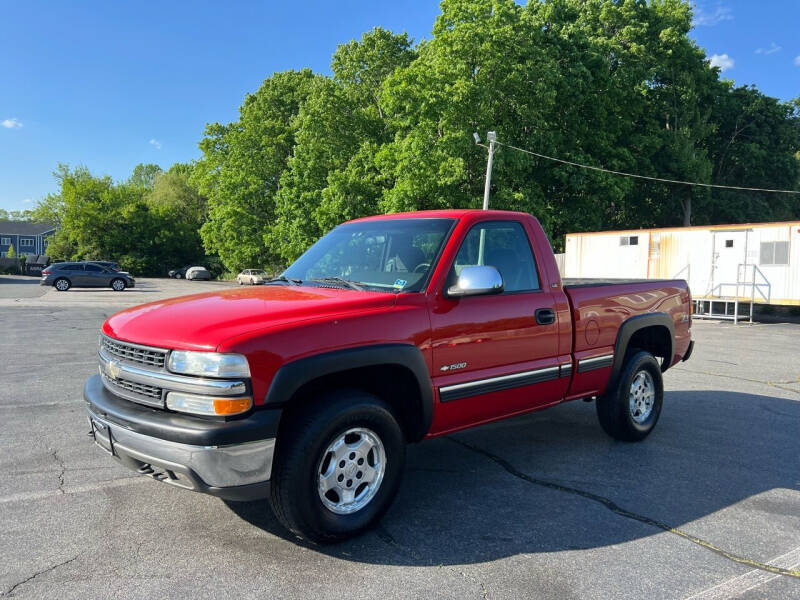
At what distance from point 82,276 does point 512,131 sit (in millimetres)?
24311

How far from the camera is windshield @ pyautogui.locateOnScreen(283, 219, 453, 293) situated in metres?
3.99

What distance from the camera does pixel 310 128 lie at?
37156 millimetres

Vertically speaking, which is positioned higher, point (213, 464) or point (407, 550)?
point (213, 464)

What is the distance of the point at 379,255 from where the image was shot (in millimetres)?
4340

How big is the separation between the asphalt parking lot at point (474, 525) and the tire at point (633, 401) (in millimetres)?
155

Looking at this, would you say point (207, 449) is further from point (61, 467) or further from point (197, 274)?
point (197, 274)

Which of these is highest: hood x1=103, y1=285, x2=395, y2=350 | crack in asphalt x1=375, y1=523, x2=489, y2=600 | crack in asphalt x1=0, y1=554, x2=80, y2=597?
hood x1=103, y1=285, x2=395, y2=350

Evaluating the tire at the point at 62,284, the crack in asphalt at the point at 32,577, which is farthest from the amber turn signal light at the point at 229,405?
the tire at the point at 62,284

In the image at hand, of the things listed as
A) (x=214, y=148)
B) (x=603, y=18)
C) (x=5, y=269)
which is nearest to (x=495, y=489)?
(x=603, y=18)

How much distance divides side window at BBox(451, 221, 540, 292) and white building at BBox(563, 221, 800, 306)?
15105 mm

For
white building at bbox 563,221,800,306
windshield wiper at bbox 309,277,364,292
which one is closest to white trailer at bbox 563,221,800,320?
white building at bbox 563,221,800,306

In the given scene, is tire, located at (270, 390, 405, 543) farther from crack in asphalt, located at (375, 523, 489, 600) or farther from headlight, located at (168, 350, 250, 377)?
headlight, located at (168, 350, 250, 377)

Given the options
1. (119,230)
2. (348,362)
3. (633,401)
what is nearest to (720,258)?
(633,401)

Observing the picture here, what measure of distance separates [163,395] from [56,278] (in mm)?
33783
